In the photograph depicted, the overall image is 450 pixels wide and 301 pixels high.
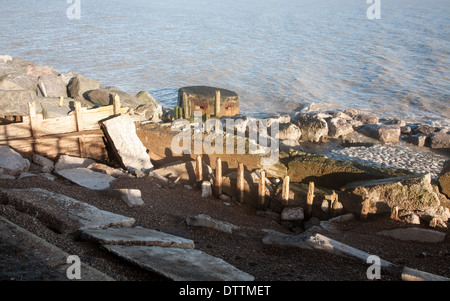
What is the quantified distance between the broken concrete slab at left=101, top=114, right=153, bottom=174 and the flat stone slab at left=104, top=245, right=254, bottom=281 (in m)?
8.67

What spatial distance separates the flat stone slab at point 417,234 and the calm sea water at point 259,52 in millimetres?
21224

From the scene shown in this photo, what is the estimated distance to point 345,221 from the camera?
43.7ft

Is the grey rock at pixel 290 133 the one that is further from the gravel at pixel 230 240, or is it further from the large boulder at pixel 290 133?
the gravel at pixel 230 240

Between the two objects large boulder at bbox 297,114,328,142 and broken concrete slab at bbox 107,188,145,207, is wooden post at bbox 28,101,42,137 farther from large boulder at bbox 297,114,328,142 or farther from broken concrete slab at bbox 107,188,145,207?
large boulder at bbox 297,114,328,142

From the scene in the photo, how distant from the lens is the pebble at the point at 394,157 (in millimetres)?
21703

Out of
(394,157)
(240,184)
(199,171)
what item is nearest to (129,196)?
(199,171)

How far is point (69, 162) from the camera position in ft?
51.1

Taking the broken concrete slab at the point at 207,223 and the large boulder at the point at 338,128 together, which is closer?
the broken concrete slab at the point at 207,223

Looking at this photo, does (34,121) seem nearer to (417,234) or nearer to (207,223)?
(207,223)

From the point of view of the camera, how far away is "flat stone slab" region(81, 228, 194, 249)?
7.89 metres

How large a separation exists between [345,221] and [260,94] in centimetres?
2544

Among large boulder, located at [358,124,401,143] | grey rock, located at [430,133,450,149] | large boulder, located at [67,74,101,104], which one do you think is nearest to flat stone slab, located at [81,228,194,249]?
large boulder, located at [67,74,101,104]

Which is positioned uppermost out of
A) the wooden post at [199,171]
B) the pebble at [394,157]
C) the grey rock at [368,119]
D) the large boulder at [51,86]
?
the large boulder at [51,86]

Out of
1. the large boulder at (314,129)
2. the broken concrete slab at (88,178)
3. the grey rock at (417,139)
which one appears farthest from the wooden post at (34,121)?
the grey rock at (417,139)
